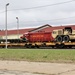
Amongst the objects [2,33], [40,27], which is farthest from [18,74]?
[2,33]

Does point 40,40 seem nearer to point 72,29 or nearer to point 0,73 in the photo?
point 72,29

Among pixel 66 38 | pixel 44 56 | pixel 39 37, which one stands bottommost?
pixel 44 56

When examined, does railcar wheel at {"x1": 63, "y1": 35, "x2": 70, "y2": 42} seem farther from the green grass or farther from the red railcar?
the green grass

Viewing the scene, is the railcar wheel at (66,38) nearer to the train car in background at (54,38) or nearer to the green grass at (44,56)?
the train car in background at (54,38)

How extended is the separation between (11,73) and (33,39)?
41.2 m

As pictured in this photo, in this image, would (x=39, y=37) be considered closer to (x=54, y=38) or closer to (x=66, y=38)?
(x=54, y=38)

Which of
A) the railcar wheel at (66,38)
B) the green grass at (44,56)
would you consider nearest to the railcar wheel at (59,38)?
the railcar wheel at (66,38)

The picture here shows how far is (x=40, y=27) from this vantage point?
73125mm

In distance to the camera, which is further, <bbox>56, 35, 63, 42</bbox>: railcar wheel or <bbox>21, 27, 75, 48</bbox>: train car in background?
<bbox>56, 35, 63, 42</bbox>: railcar wheel

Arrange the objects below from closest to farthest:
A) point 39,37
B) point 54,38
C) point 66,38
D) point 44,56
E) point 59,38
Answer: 1. point 44,56
2. point 66,38
3. point 59,38
4. point 54,38
5. point 39,37

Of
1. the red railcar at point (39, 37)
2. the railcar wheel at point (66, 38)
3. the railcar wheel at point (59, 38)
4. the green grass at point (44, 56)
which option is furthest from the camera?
the red railcar at point (39, 37)

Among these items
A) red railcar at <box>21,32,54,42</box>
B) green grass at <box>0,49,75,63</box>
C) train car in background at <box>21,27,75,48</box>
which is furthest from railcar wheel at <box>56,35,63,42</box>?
green grass at <box>0,49,75,63</box>

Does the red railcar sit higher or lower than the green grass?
higher

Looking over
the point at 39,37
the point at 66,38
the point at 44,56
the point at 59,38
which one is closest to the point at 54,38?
the point at 59,38
